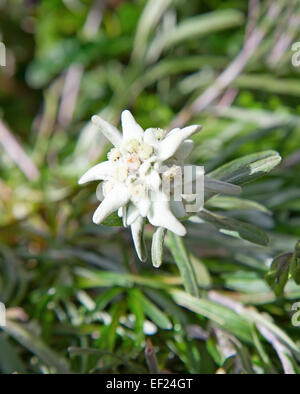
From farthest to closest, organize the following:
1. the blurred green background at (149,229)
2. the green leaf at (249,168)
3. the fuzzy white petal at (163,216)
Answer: the blurred green background at (149,229)
the green leaf at (249,168)
the fuzzy white petal at (163,216)

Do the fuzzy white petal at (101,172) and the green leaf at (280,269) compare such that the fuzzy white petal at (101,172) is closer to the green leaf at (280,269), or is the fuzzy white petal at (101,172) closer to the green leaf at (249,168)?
the green leaf at (249,168)

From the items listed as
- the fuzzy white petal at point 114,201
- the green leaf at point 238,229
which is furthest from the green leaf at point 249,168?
the fuzzy white petal at point 114,201

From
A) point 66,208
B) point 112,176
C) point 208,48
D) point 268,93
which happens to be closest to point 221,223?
point 112,176

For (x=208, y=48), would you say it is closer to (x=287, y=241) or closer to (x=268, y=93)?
(x=268, y=93)

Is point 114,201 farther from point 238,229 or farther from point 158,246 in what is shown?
point 238,229


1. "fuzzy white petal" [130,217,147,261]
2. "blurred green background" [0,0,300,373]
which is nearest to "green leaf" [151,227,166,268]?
"fuzzy white petal" [130,217,147,261]
